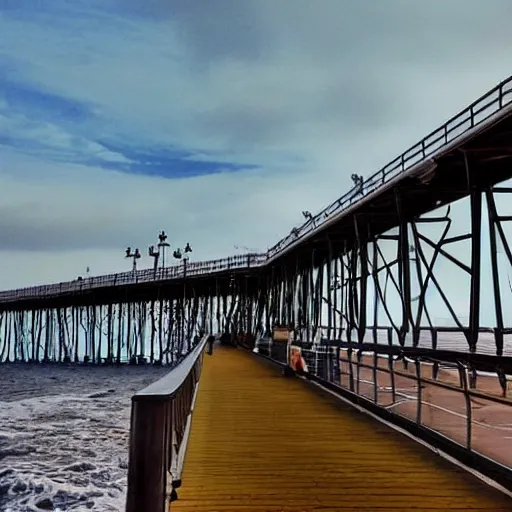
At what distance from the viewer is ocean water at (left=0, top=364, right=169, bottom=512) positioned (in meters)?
11.6

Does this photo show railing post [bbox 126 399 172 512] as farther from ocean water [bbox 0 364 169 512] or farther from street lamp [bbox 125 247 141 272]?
street lamp [bbox 125 247 141 272]

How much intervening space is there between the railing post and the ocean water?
26.5 feet

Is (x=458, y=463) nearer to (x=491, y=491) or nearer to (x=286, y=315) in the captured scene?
(x=491, y=491)

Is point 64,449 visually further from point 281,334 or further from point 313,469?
point 313,469

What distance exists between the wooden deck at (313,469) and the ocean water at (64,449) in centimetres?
336

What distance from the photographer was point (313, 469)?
19.8ft

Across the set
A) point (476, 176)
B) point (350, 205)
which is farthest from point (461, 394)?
point (350, 205)

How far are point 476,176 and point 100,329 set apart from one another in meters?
52.4

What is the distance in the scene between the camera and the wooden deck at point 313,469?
4.95 metres

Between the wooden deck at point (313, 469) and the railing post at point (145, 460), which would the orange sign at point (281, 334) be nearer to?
the wooden deck at point (313, 469)

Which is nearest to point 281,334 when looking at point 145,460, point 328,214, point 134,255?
point 328,214

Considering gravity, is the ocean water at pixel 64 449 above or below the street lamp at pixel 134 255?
below

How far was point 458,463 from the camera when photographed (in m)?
6.26

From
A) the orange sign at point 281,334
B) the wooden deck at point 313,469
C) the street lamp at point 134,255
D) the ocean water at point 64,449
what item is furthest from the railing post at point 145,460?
the street lamp at point 134,255
